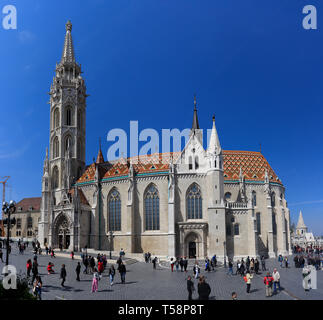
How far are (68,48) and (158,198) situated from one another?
33.3 m

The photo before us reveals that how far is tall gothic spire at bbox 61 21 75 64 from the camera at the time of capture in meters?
63.1

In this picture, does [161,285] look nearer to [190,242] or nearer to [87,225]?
[190,242]

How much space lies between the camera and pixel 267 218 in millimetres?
55062

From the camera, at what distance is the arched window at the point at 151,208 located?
50.1m

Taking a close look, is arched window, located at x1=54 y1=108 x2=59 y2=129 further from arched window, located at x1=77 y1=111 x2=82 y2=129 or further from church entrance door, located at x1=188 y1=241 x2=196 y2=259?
church entrance door, located at x1=188 y1=241 x2=196 y2=259

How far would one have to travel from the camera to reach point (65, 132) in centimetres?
5994

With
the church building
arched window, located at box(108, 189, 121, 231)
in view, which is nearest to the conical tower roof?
the church building

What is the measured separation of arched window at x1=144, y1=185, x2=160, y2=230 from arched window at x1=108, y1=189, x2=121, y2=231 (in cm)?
458

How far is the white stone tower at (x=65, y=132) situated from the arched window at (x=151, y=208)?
14142mm

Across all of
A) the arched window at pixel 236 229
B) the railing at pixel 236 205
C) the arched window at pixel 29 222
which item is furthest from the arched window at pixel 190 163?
the arched window at pixel 29 222

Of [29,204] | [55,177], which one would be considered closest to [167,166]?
[55,177]

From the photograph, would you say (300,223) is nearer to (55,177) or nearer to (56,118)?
(55,177)

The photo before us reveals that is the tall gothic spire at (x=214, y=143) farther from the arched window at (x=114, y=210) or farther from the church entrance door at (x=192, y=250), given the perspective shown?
the arched window at (x=114, y=210)

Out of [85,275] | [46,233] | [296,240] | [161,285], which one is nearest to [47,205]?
[46,233]
